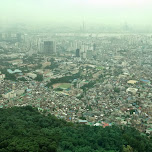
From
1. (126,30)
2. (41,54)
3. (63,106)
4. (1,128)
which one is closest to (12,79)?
(63,106)

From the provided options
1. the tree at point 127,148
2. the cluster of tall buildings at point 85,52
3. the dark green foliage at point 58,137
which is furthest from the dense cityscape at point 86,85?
the tree at point 127,148

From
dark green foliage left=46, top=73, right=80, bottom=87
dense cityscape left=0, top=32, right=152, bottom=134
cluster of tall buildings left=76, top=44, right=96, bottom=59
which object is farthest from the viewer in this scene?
cluster of tall buildings left=76, top=44, right=96, bottom=59

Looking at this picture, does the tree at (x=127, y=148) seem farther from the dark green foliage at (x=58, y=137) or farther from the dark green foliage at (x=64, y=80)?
the dark green foliage at (x=64, y=80)

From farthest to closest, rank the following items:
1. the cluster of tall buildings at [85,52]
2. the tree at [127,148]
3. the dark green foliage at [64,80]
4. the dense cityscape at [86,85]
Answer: the cluster of tall buildings at [85,52] < the dark green foliage at [64,80] < the dense cityscape at [86,85] < the tree at [127,148]

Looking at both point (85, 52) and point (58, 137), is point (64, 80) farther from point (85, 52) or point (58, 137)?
point (85, 52)

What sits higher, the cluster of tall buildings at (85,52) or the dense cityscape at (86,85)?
the cluster of tall buildings at (85,52)

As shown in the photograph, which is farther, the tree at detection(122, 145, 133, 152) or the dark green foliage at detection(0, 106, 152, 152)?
the tree at detection(122, 145, 133, 152)

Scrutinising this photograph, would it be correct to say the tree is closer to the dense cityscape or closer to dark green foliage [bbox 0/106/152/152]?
dark green foliage [bbox 0/106/152/152]

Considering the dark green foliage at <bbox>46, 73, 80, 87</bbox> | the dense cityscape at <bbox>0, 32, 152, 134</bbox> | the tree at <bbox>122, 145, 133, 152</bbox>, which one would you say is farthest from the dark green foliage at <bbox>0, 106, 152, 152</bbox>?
the dark green foliage at <bbox>46, 73, 80, 87</bbox>

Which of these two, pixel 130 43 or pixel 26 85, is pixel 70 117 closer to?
pixel 26 85
